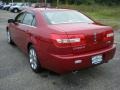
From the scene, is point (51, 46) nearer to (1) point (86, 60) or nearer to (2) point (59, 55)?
(2) point (59, 55)

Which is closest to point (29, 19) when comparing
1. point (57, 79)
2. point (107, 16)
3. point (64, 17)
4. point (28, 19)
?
point (28, 19)

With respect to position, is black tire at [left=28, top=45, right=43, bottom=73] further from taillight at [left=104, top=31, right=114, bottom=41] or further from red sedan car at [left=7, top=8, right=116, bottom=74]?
taillight at [left=104, top=31, right=114, bottom=41]

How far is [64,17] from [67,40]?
51.3 inches

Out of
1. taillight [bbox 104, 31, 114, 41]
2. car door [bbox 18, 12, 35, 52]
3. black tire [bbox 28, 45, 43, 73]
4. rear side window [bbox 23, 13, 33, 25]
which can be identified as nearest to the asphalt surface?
black tire [bbox 28, 45, 43, 73]

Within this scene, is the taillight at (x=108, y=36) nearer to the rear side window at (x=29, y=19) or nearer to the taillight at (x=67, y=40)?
the taillight at (x=67, y=40)

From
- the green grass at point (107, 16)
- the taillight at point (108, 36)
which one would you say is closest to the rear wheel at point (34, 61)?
the taillight at point (108, 36)

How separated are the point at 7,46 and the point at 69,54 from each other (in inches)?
179

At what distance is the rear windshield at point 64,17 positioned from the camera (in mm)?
5790

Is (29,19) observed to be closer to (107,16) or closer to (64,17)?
(64,17)

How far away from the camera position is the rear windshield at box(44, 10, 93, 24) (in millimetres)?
5790

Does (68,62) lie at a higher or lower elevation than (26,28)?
lower

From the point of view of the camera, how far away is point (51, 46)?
196 inches

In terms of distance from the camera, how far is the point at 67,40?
15.9 feet

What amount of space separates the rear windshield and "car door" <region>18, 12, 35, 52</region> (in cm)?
45
